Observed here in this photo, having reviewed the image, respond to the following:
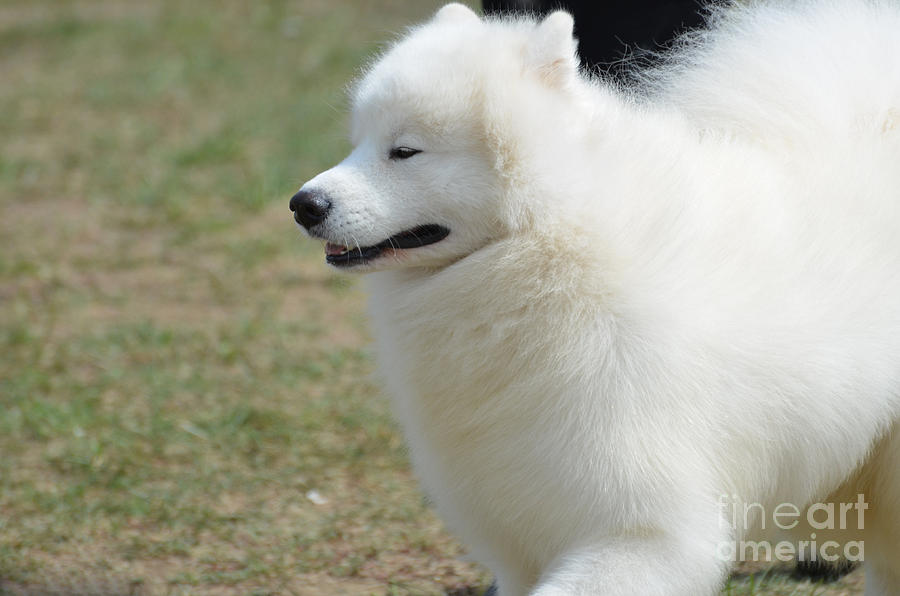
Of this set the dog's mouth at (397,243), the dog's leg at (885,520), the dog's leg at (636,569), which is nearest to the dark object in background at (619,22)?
the dog's mouth at (397,243)

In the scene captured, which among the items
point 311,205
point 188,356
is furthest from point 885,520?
point 188,356

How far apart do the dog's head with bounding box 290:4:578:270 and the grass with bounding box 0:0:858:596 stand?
1345 millimetres

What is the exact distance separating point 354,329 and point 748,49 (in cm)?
307

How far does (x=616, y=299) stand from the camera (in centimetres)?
230

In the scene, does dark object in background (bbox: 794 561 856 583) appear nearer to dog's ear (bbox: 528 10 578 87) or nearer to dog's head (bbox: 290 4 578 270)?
dog's head (bbox: 290 4 578 270)

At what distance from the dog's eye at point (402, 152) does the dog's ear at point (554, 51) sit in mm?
Answer: 319

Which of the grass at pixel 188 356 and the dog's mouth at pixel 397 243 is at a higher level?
the dog's mouth at pixel 397 243

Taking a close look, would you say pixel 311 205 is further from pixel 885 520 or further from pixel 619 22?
pixel 885 520

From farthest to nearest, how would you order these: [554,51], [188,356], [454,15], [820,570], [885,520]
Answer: [188,356], [820,570], [454,15], [885,520], [554,51]

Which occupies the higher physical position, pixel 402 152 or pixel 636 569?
pixel 402 152

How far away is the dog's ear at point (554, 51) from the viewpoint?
2375 mm

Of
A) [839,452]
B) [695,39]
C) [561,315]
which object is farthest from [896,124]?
[561,315]

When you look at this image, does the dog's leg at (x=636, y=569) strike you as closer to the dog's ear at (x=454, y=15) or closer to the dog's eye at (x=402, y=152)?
the dog's eye at (x=402, y=152)

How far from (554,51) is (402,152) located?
1.30 feet
